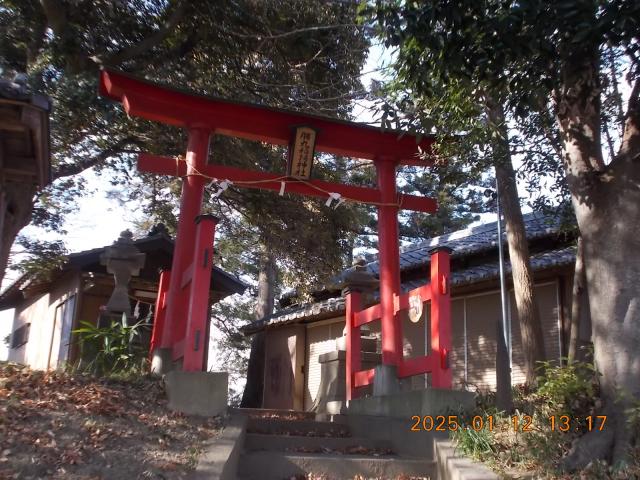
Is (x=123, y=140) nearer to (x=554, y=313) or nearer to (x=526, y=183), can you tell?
(x=526, y=183)

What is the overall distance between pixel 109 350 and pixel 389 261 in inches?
147

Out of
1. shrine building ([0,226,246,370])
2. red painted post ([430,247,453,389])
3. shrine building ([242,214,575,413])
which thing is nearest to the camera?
red painted post ([430,247,453,389])

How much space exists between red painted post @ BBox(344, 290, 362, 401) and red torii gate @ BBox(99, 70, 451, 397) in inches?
0.6

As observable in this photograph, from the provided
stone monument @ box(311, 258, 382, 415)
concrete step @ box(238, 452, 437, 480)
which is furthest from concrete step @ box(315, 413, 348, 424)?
concrete step @ box(238, 452, 437, 480)

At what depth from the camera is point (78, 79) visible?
10438 mm

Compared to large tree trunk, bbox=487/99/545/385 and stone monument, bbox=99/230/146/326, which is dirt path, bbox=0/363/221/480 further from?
large tree trunk, bbox=487/99/545/385

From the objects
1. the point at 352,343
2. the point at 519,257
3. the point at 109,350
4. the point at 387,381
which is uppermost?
the point at 519,257

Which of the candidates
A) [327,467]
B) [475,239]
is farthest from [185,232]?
[475,239]

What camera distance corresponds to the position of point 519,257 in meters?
8.63

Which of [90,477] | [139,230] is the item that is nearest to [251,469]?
[90,477]

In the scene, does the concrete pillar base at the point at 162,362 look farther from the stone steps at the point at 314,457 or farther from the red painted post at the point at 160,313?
the red painted post at the point at 160,313

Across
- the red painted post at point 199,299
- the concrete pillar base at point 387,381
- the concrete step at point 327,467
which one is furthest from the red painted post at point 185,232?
the concrete pillar base at point 387,381

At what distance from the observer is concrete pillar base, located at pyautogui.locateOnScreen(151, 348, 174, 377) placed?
724 centimetres

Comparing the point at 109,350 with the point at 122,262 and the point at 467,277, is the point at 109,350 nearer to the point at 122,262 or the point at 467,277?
the point at 122,262
